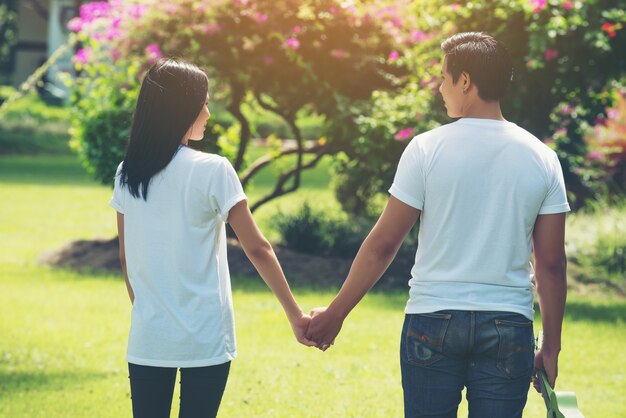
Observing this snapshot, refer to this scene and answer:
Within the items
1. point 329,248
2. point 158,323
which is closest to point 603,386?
point 158,323

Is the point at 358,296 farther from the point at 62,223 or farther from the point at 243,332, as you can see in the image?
the point at 62,223

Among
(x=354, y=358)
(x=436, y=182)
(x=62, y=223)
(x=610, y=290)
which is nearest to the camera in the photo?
(x=436, y=182)

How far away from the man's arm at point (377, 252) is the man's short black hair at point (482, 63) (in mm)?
448

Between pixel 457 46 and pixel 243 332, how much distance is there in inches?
211

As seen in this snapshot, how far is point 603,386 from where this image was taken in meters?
6.84

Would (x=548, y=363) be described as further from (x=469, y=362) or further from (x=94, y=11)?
(x=94, y=11)

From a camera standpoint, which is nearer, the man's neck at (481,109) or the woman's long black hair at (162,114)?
the man's neck at (481,109)

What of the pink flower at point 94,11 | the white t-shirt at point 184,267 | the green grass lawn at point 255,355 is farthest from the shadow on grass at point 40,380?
the pink flower at point 94,11

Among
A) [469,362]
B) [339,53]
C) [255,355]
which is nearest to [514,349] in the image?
[469,362]

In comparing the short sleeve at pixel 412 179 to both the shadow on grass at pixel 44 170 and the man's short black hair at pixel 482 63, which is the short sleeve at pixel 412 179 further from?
the shadow on grass at pixel 44 170

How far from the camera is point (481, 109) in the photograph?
333 centimetres

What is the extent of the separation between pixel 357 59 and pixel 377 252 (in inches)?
331

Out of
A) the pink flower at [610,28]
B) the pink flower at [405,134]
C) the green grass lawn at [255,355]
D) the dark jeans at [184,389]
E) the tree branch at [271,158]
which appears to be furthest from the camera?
the tree branch at [271,158]

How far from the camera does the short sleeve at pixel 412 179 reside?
327 cm
